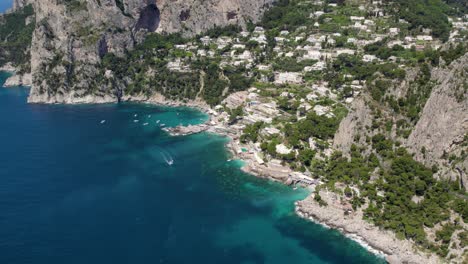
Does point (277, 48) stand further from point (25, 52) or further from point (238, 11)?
point (25, 52)

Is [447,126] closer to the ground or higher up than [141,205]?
higher up

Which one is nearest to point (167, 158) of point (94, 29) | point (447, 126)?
point (447, 126)

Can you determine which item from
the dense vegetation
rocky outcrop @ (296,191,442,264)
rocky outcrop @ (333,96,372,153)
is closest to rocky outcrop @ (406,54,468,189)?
rocky outcrop @ (333,96,372,153)

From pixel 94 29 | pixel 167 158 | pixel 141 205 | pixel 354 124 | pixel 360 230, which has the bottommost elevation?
pixel 141 205

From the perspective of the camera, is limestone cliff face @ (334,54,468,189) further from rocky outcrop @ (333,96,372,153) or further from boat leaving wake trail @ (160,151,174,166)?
boat leaving wake trail @ (160,151,174,166)

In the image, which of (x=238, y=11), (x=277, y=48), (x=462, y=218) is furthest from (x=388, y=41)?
(x=462, y=218)

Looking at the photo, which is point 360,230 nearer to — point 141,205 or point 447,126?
point 447,126

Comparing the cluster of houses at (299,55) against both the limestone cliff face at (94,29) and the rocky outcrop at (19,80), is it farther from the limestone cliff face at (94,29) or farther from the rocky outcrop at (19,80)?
the rocky outcrop at (19,80)
